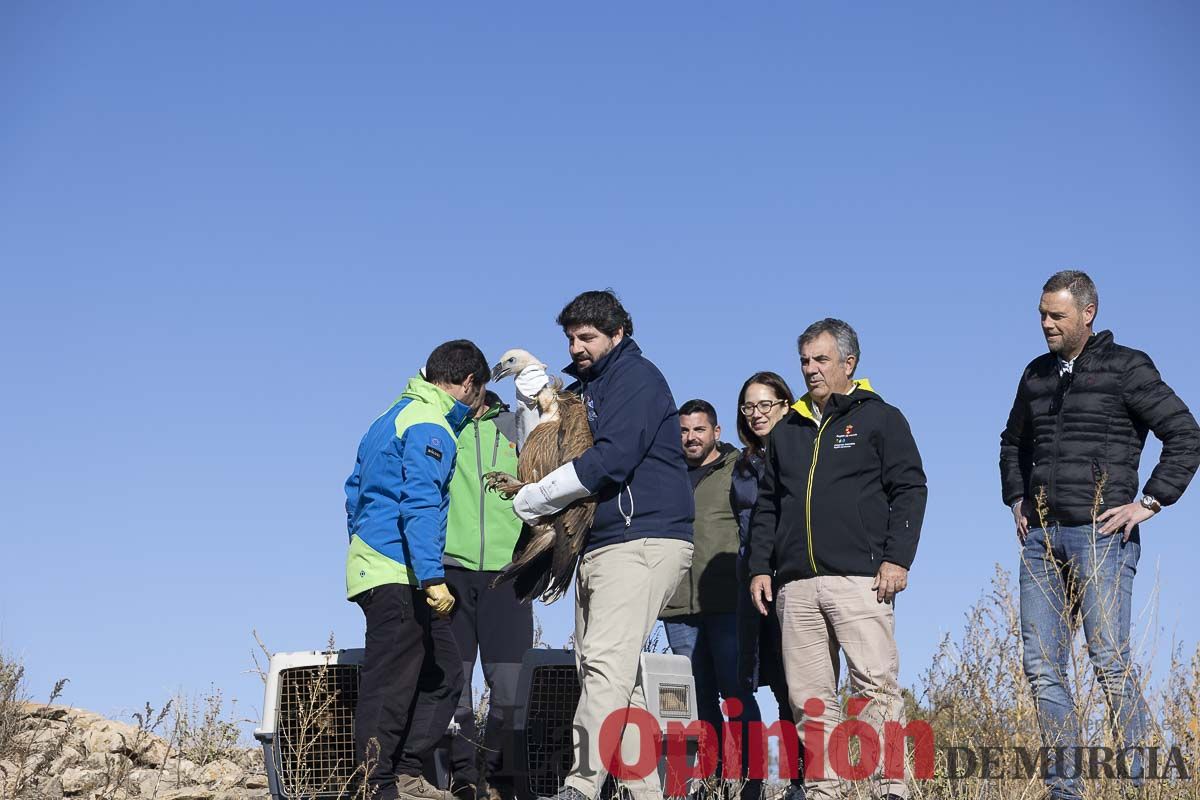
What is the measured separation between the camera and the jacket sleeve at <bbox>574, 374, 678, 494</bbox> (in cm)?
529

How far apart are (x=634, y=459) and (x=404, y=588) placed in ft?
4.41

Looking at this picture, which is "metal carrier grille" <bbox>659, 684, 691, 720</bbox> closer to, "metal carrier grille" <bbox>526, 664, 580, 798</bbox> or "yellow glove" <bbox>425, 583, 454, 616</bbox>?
"metal carrier grille" <bbox>526, 664, 580, 798</bbox>

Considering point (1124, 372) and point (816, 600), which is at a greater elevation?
point (1124, 372)

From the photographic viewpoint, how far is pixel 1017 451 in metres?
6.16

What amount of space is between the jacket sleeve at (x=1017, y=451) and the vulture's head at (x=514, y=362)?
2.29 metres

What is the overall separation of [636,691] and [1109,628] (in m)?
1.99

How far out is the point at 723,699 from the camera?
270 inches

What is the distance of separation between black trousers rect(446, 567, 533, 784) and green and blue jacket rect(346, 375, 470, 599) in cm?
60

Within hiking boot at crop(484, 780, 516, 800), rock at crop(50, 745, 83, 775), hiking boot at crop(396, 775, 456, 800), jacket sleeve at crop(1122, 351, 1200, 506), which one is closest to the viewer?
jacket sleeve at crop(1122, 351, 1200, 506)

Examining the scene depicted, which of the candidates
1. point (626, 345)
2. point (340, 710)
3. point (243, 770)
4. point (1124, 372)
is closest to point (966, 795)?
point (1124, 372)

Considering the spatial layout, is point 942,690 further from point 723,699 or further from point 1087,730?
point 723,699

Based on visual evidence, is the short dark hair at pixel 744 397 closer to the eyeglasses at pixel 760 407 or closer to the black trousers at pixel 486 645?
the eyeglasses at pixel 760 407

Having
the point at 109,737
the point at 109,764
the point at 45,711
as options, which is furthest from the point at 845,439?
the point at 45,711

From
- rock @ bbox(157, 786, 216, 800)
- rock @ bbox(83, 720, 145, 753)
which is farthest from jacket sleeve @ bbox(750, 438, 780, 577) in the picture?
rock @ bbox(83, 720, 145, 753)
